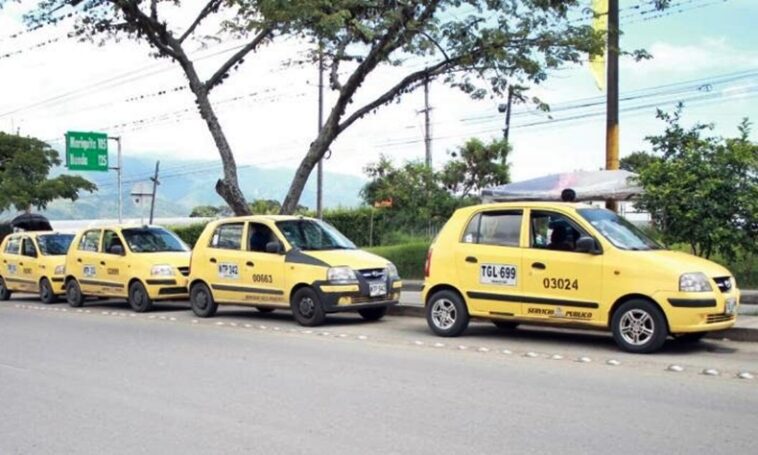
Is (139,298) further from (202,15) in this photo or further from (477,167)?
(477,167)

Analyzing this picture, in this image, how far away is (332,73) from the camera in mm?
18906

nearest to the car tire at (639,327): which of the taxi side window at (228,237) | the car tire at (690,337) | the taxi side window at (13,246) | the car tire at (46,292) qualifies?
the car tire at (690,337)

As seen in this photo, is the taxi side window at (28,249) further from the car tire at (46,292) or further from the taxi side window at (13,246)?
the car tire at (46,292)

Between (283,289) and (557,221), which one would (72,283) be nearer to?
(283,289)

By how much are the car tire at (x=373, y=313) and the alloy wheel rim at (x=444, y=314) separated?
215 cm

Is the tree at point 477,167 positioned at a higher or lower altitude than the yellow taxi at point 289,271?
higher

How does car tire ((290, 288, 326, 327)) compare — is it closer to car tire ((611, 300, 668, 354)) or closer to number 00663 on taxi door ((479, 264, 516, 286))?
number 00663 on taxi door ((479, 264, 516, 286))

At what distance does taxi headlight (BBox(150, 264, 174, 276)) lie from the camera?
1574cm

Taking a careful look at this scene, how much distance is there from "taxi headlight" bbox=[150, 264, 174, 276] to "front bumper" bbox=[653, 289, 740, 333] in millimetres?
9658

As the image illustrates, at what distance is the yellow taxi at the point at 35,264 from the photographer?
18.8 m

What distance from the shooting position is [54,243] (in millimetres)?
19844

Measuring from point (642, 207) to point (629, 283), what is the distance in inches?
198

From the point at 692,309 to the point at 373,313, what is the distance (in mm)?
5707

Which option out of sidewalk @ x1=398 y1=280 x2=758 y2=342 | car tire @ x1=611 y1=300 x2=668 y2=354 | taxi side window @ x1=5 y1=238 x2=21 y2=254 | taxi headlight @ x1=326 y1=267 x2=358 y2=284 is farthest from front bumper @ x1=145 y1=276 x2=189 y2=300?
car tire @ x1=611 y1=300 x2=668 y2=354
